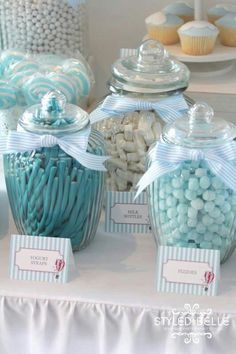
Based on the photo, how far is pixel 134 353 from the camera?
0.90 meters

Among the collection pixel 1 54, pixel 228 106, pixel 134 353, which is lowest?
pixel 134 353

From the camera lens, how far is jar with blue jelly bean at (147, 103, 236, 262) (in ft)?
2.87

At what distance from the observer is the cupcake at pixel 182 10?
1.40 meters

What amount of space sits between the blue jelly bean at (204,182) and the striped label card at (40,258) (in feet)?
0.57

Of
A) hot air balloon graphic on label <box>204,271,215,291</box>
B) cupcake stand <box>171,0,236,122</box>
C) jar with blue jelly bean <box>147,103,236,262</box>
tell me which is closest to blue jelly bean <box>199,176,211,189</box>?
jar with blue jelly bean <box>147,103,236,262</box>

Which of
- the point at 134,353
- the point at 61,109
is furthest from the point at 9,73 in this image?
the point at 134,353

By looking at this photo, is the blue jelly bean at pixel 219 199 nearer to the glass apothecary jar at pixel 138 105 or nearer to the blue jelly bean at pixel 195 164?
the blue jelly bean at pixel 195 164

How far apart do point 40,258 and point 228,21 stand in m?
0.65

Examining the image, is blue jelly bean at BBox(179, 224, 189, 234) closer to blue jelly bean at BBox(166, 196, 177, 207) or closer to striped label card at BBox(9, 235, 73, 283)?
blue jelly bean at BBox(166, 196, 177, 207)

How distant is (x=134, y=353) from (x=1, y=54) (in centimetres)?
56

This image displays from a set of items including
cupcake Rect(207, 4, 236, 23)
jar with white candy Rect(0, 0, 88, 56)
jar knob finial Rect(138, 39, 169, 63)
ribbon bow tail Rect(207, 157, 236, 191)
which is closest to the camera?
ribbon bow tail Rect(207, 157, 236, 191)

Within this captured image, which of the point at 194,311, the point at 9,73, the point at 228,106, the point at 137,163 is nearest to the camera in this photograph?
the point at 194,311

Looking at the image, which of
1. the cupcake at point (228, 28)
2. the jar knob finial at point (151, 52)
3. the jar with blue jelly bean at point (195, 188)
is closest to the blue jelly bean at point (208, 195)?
the jar with blue jelly bean at point (195, 188)

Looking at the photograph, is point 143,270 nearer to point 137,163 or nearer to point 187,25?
point 137,163
